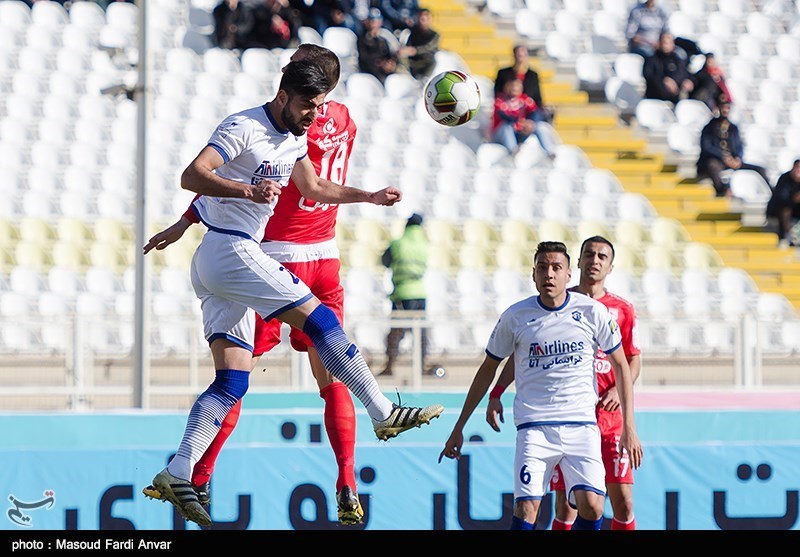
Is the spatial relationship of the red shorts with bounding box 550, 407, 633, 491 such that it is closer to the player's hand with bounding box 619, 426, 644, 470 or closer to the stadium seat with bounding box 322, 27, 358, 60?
the player's hand with bounding box 619, 426, 644, 470

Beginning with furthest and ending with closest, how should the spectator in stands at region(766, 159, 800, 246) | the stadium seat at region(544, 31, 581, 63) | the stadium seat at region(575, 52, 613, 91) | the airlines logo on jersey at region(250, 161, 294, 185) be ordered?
the stadium seat at region(544, 31, 581, 63)
the stadium seat at region(575, 52, 613, 91)
the spectator in stands at region(766, 159, 800, 246)
the airlines logo on jersey at region(250, 161, 294, 185)

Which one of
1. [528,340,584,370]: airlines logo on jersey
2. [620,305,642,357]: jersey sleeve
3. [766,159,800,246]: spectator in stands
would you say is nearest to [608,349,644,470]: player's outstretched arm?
[528,340,584,370]: airlines logo on jersey

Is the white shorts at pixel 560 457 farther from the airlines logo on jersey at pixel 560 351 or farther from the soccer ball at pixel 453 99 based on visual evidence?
the soccer ball at pixel 453 99

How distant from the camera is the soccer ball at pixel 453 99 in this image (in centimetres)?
762

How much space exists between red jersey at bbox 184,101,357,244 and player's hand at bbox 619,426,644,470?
6.29 feet

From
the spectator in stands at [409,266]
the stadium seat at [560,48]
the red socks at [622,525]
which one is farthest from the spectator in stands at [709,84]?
the red socks at [622,525]

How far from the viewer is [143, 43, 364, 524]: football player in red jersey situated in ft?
24.6

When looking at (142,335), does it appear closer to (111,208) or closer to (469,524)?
(469,524)

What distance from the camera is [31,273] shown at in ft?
50.2

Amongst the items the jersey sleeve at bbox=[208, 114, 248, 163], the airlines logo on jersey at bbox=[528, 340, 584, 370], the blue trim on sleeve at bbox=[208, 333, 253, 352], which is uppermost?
the jersey sleeve at bbox=[208, 114, 248, 163]

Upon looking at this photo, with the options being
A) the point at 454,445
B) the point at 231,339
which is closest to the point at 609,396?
the point at 454,445

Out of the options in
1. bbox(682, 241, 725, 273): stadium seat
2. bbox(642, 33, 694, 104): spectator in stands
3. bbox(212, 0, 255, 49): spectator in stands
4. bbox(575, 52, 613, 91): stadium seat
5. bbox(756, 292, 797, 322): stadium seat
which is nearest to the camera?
bbox(756, 292, 797, 322): stadium seat

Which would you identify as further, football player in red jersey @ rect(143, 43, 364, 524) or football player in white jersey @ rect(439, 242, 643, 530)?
football player in white jersey @ rect(439, 242, 643, 530)
